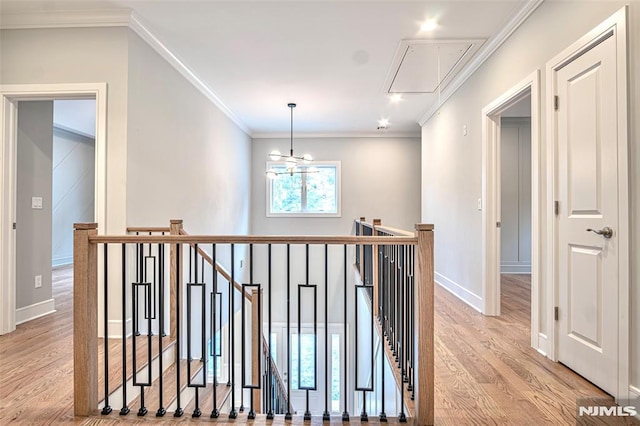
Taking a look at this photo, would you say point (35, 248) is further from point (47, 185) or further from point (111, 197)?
point (111, 197)

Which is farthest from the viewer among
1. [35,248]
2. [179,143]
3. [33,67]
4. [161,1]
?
[179,143]

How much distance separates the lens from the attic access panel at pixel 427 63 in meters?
3.27

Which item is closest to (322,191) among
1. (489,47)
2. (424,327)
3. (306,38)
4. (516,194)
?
(516,194)

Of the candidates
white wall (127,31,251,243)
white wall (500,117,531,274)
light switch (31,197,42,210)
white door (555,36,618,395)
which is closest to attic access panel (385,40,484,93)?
white door (555,36,618,395)

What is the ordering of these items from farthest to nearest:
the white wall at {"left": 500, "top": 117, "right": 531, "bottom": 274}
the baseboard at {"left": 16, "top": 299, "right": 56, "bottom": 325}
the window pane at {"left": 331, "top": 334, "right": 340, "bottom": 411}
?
the window pane at {"left": 331, "top": 334, "right": 340, "bottom": 411}, the white wall at {"left": 500, "top": 117, "right": 531, "bottom": 274}, the baseboard at {"left": 16, "top": 299, "right": 56, "bottom": 325}

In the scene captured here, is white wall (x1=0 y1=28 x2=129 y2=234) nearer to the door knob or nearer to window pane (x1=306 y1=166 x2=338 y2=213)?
the door knob

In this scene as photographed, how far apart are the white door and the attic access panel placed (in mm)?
1242

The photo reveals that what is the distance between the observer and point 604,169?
194cm

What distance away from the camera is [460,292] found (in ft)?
13.3

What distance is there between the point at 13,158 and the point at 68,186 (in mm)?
4313

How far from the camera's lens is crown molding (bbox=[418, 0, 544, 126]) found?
104 inches

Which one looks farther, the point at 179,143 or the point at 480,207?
the point at 179,143

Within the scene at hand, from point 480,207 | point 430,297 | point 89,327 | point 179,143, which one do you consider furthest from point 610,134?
point 179,143

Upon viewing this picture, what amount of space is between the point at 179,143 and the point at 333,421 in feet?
10.6
